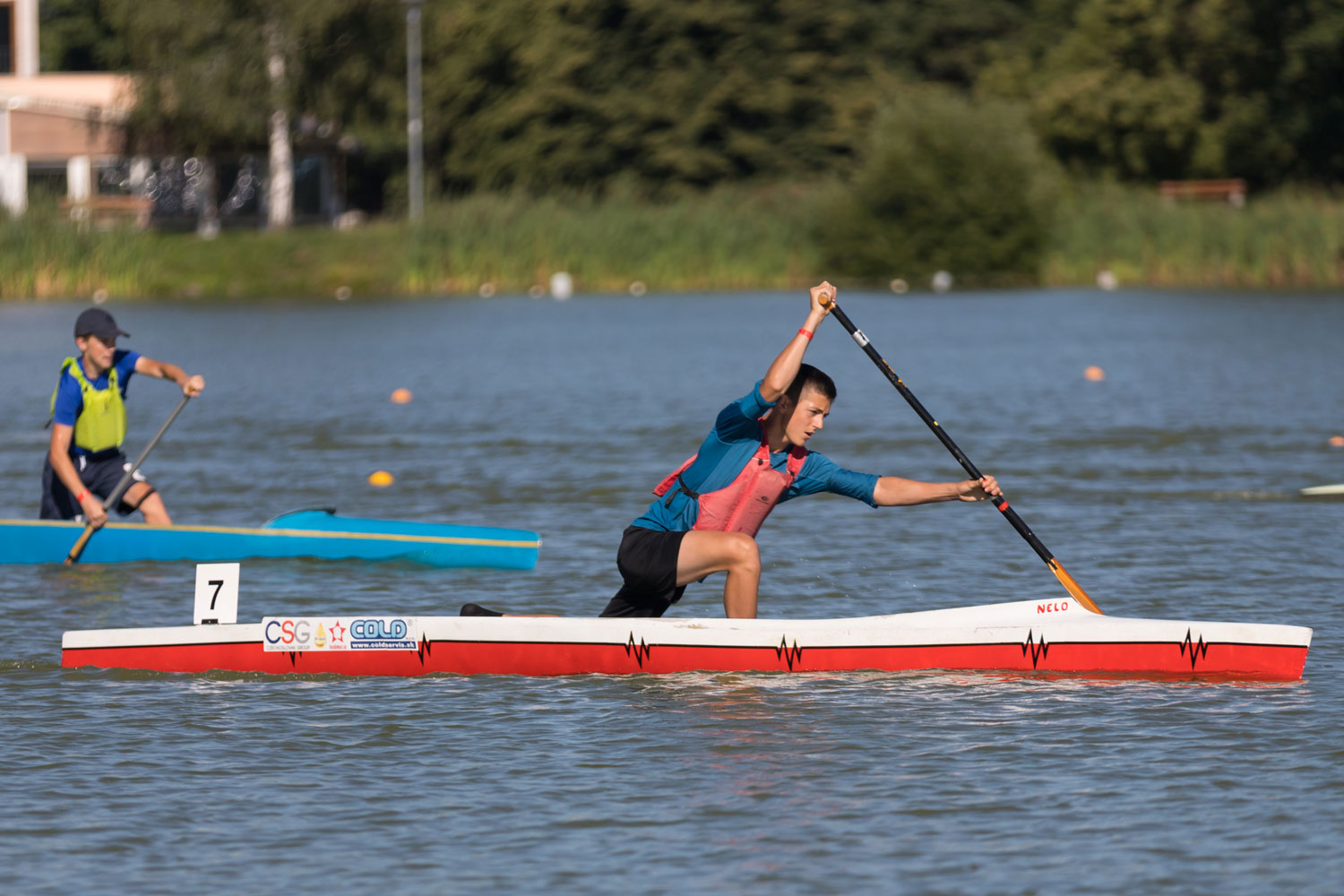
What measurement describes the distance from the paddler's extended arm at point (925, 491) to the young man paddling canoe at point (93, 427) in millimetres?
4317

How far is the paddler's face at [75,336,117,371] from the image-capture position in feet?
Result: 38.2

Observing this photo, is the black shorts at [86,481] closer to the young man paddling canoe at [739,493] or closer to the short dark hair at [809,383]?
the young man paddling canoe at [739,493]

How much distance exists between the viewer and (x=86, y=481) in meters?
12.3

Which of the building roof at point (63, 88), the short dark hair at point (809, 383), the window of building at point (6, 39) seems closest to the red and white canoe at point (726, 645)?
the short dark hair at point (809, 383)

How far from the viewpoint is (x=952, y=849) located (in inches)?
254

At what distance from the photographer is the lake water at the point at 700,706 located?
6.44 metres

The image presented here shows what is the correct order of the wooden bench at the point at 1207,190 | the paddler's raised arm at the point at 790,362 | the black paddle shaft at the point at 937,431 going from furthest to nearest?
the wooden bench at the point at 1207,190, the black paddle shaft at the point at 937,431, the paddler's raised arm at the point at 790,362

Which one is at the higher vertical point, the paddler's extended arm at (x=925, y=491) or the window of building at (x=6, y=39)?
the window of building at (x=6, y=39)

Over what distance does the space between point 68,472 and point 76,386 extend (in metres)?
0.50

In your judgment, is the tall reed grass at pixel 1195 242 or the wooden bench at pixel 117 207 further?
the wooden bench at pixel 117 207

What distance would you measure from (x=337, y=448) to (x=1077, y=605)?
1121 centimetres

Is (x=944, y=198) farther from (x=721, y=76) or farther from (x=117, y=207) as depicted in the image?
(x=117, y=207)

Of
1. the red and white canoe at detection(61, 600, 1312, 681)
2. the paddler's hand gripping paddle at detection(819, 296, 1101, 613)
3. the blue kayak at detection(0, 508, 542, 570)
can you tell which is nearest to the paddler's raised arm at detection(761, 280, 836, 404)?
the paddler's hand gripping paddle at detection(819, 296, 1101, 613)

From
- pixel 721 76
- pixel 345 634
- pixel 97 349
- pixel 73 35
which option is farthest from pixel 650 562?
pixel 73 35
